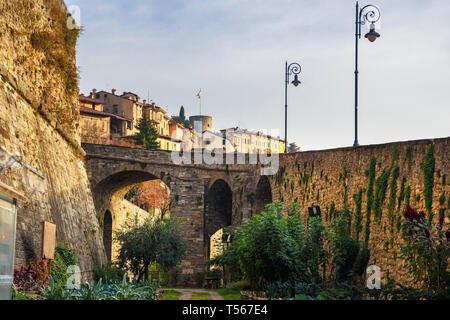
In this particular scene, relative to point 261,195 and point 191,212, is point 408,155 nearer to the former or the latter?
point 261,195

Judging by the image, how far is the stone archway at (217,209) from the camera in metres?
35.0

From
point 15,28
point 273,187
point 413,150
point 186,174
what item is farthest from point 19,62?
point 186,174

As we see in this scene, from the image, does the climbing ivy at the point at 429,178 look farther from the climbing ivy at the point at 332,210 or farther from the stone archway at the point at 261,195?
the stone archway at the point at 261,195

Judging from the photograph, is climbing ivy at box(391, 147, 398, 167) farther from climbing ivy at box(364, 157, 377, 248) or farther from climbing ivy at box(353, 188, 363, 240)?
climbing ivy at box(353, 188, 363, 240)

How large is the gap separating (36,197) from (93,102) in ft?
174

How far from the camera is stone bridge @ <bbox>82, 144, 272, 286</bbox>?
3034cm

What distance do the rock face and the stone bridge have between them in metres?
8.23

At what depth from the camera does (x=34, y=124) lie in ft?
51.2

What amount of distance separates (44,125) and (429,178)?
10.4 metres

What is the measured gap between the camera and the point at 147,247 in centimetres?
2530

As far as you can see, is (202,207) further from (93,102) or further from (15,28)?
(93,102)

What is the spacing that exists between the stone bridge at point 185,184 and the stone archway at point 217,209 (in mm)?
407

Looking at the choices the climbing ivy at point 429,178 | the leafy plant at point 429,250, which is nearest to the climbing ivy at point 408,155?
the climbing ivy at point 429,178

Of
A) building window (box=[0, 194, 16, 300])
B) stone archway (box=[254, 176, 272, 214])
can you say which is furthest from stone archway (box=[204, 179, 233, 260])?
building window (box=[0, 194, 16, 300])
